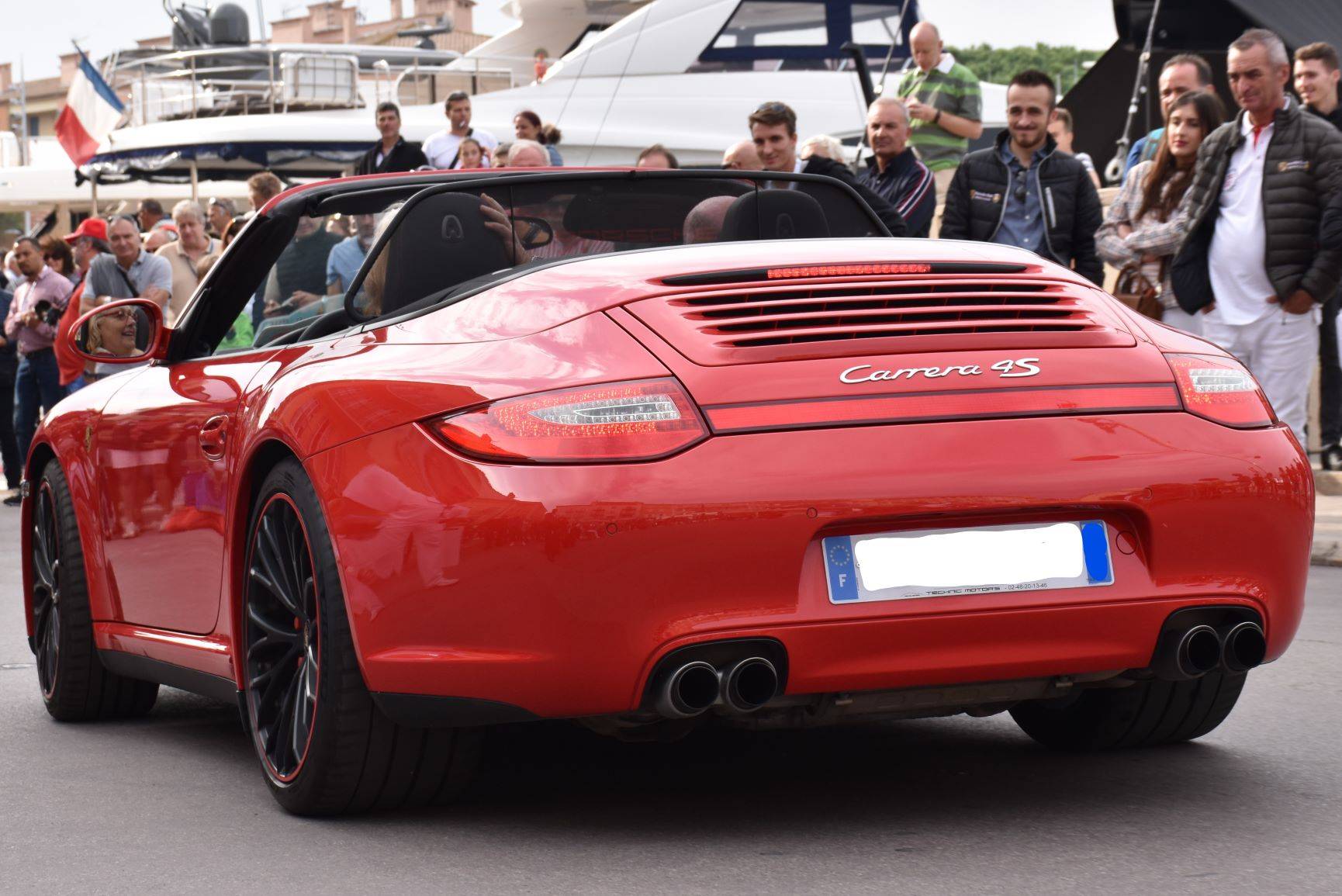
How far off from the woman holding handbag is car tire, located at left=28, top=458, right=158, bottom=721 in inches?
206

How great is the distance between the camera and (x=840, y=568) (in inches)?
148

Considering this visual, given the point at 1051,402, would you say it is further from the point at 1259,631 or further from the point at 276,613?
the point at 276,613

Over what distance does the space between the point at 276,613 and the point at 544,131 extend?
44.3 ft

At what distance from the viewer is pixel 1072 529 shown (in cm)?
388

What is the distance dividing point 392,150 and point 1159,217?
701cm

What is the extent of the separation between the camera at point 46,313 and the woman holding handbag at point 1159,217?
913 cm

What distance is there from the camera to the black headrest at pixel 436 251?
15.0ft

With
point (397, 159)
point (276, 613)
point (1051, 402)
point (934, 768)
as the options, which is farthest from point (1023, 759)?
point (397, 159)

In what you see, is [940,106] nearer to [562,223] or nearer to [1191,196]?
[1191,196]

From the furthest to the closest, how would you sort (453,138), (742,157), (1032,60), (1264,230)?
(1032,60) < (453,138) < (742,157) < (1264,230)

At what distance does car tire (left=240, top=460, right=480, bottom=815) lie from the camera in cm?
409

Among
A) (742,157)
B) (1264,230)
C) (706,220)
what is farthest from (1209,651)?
(742,157)

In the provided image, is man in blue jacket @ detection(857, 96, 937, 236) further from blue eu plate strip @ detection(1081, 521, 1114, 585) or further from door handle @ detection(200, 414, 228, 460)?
blue eu plate strip @ detection(1081, 521, 1114, 585)

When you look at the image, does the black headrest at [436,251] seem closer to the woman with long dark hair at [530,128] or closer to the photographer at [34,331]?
the woman with long dark hair at [530,128]
